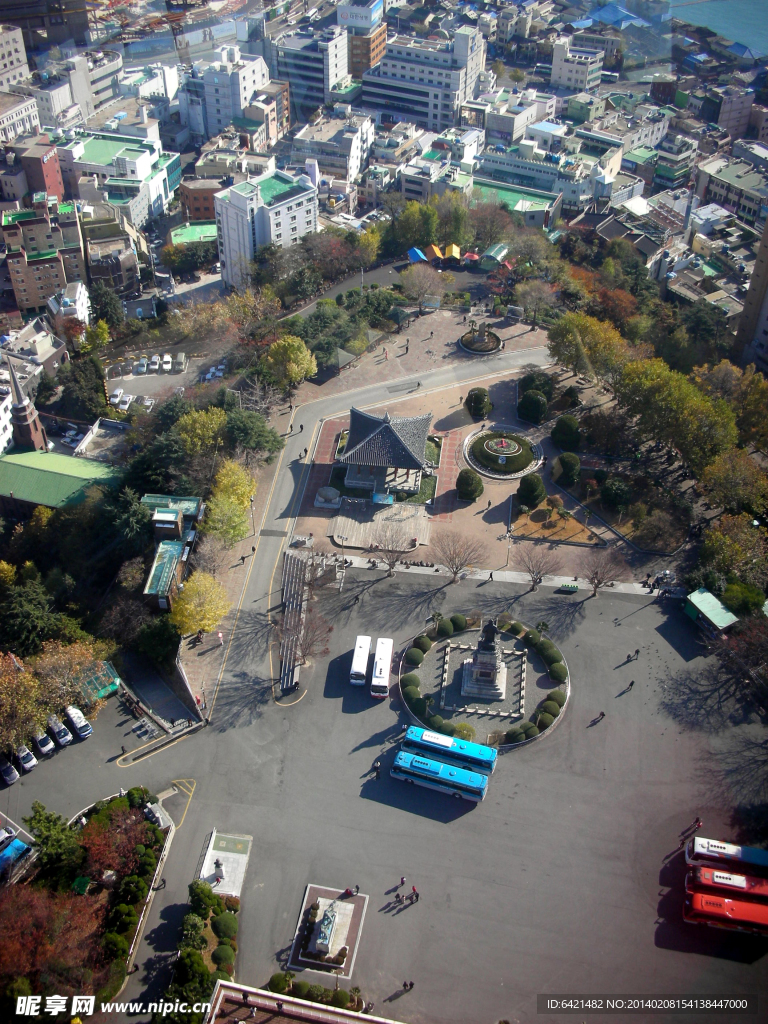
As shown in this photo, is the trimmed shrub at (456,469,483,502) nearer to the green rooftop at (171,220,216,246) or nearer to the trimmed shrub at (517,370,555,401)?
the trimmed shrub at (517,370,555,401)

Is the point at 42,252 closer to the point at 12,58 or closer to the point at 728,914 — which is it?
the point at 12,58

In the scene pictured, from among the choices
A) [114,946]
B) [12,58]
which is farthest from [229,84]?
[114,946]

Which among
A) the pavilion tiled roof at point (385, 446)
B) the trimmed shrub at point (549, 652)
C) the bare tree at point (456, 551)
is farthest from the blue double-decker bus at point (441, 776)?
the pavilion tiled roof at point (385, 446)

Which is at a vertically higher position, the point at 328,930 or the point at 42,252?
the point at 42,252

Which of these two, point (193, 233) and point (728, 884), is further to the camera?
point (193, 233)

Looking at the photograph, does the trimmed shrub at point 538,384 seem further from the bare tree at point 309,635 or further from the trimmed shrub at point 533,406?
the bare tree at point 309,635

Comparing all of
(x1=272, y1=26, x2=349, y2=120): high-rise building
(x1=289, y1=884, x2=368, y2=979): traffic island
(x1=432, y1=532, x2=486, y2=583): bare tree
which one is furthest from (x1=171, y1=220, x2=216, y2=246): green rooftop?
(x1=289, y1=884, x2=368, y2=979): traffic island
